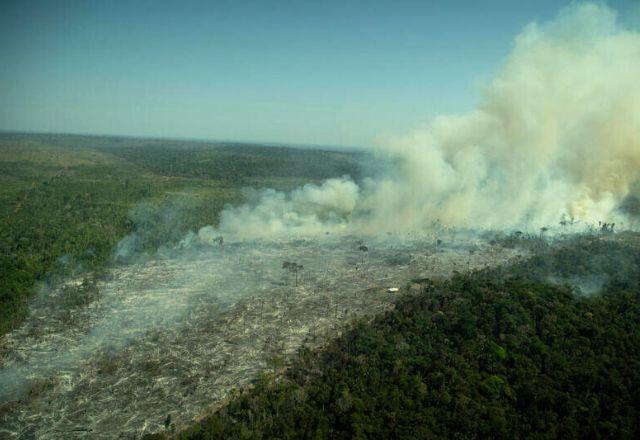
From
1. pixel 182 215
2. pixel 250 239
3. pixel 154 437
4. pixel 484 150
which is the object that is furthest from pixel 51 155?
pixel 154 437

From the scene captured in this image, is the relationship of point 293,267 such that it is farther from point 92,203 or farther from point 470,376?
point 92,203

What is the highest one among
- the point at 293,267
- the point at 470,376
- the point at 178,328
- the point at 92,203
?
the point at 470,376

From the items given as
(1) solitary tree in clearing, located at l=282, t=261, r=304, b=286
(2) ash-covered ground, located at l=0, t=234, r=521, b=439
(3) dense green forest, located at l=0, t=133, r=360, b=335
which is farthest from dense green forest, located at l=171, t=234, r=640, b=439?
(3) dense green forest, located at l=0, t=133, r=360, b=335

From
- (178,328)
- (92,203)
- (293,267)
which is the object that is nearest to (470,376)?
(178,328)

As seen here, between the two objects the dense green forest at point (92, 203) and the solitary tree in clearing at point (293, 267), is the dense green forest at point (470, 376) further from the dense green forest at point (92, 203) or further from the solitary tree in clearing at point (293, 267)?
the dense green forest at point (92, 203)

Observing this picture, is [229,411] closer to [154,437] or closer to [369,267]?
[154,437]

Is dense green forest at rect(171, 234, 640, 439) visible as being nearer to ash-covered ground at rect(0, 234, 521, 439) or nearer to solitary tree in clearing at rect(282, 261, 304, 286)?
ash-covered ground at rect(0, 234, 521, 439)

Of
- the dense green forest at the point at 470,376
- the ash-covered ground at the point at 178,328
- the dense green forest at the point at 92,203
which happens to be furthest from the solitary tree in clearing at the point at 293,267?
the dense green forest at the point at 92,203
